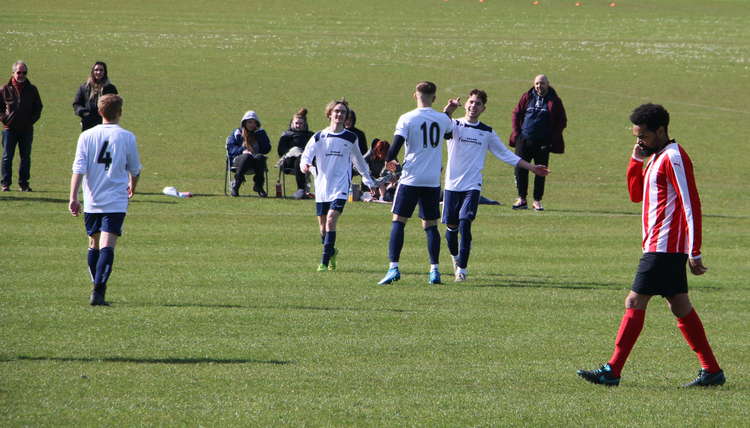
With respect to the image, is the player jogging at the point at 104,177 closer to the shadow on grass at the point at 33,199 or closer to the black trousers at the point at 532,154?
the shadow on grass at the point at 33,199

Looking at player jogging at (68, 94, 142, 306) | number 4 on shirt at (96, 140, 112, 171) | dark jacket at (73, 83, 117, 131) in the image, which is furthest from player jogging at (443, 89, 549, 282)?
dark jacket at (73, 83, 117, 131)

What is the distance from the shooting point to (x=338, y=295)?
40.4 ft

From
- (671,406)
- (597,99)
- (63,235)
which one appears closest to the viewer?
(671,406)

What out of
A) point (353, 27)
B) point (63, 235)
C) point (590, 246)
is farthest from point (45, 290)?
point (353, 27)

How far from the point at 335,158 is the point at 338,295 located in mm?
2455

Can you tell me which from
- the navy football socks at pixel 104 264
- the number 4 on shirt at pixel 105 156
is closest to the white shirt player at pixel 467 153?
the number 4 on shirt at pixel 105 156

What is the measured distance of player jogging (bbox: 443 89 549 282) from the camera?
45.0 feet

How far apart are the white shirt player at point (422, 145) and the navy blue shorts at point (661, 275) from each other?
492 cm

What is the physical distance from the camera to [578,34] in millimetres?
55781

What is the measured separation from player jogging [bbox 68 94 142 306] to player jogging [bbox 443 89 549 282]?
414 cm

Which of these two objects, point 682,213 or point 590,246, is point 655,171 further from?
point 590,246

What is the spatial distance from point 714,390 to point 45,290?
22.4 feet

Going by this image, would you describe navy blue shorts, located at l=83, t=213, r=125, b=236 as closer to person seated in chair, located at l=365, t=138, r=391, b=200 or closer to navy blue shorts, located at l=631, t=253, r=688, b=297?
navy blue shorts, located at l=631, t=253, r=688, b=297

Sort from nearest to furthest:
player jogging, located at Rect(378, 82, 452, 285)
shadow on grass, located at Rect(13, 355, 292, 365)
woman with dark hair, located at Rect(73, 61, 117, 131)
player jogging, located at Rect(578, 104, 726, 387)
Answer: player jogging, located at Rect(578, 104, 726, 387) < shadow on grass, located at Rect(13, 355, 292, 365) < player jogging, located at Rect(378, 82, 452, 285) < woman with dark hair, located at Rect(73, 61, 117, 131)
